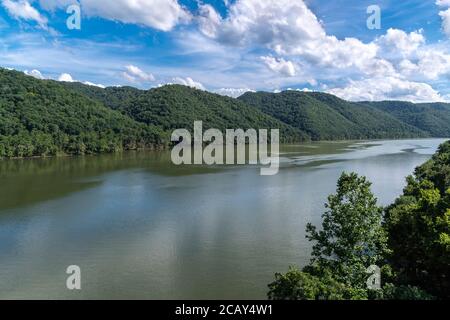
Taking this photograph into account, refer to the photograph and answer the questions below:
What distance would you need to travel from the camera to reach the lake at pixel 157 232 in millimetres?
16828

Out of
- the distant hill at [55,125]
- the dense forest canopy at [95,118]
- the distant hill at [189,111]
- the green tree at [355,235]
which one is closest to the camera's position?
the green tree at [355,235]

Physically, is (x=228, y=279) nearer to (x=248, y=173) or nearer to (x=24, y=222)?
(x=24, y=222)

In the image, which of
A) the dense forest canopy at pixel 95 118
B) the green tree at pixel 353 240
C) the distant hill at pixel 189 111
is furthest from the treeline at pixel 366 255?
the distant hill at pixel 189 111

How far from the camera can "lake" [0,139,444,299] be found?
1683 cm

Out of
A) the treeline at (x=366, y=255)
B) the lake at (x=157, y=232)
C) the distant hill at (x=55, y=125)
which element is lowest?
the lake at (x=157, y=232)

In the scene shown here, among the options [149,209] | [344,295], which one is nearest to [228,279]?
[344,295]

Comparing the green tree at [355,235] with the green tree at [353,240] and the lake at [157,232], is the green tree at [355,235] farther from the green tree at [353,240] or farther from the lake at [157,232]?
the lake at [157,232]

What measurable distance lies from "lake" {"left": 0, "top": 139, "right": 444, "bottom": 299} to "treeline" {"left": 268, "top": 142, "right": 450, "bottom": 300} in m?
4.55

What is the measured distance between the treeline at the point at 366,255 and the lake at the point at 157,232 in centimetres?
455

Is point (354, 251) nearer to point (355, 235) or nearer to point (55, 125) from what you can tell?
point (355, 235)

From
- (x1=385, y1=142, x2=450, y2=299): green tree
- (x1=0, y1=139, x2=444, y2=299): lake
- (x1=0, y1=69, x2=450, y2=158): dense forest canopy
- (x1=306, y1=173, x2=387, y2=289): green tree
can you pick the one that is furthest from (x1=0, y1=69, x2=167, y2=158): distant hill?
(x1=306, y1=173, x2=387, y2=289): green tree

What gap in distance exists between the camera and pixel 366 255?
12.4 metres

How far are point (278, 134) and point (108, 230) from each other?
12035 centimetres

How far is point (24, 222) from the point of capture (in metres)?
26.7
